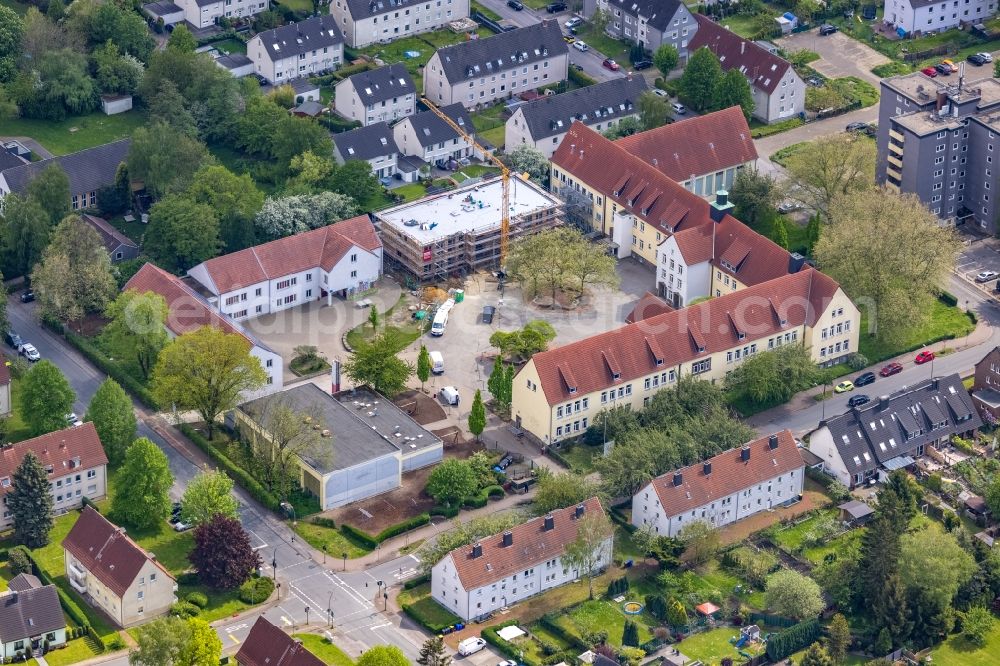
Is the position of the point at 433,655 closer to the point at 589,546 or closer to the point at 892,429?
the point at 589,546

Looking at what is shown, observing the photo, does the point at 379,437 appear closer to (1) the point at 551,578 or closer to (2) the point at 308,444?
(2) the point at 308,444

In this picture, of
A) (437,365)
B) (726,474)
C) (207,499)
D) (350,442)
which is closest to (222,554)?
(207,499)

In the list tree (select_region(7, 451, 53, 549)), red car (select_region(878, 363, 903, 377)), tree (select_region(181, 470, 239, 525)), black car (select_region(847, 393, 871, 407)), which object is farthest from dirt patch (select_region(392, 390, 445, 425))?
red car (select_region(878, 363, 903, 377))

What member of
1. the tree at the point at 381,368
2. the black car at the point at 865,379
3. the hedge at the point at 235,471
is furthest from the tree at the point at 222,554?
the black car at the point at 865,379

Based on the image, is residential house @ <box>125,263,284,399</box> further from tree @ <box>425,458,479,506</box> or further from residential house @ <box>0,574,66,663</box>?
residential house @ <box>0,574,66,663</box>

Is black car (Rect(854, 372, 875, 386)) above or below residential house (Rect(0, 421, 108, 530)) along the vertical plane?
below

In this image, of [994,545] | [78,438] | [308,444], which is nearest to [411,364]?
[308,444]

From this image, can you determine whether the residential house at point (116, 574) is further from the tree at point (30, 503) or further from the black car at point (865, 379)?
the black car at point (865, 379)
